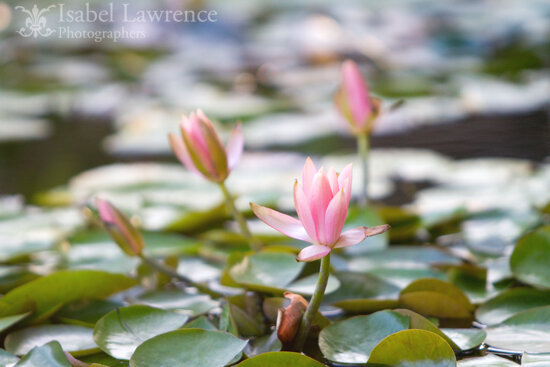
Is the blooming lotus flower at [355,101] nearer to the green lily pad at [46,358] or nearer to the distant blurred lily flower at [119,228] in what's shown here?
the distant blurred lily flower at [119,228]

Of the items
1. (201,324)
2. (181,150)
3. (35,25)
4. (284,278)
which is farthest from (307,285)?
(35,25)

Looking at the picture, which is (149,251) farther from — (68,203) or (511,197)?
(511,197)

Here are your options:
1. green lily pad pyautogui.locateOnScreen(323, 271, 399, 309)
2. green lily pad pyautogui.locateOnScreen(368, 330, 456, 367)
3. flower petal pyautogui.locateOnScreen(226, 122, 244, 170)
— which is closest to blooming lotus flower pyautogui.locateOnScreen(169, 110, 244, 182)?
flower petal pyautogui.locateOnScreen(226, 122, 244, 170)

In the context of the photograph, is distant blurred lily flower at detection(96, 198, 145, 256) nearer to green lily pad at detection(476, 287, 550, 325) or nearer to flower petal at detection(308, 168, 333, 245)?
flower petal at detection(308, 168, 333, 245)

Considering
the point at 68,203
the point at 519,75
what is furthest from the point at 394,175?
the point at 519,75

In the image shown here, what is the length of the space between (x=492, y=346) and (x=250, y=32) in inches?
106

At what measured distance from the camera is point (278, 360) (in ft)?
1.80

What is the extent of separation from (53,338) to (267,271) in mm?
260

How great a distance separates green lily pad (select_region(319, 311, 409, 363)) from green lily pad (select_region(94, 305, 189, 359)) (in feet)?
0.55

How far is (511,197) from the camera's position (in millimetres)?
1105

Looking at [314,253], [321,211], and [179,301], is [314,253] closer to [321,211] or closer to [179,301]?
[321,211]

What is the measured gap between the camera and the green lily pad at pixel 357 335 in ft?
1.98

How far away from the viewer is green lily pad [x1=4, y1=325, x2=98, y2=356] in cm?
64

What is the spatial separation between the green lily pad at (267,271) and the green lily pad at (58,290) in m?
0.15
